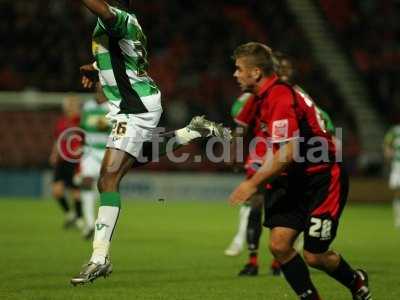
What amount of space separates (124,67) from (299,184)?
2.00 m

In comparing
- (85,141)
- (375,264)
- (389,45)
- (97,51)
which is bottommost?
(375,264)

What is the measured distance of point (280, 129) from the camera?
6254 mm

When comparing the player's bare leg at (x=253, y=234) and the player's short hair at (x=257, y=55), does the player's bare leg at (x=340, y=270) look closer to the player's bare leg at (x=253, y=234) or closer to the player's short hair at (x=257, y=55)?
the player's short hair at (x=257, y=55)

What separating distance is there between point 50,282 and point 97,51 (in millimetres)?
2199

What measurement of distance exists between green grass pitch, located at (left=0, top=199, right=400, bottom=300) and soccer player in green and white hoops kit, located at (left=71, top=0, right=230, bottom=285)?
2.82ft

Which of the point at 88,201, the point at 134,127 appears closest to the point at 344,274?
the point at 134,127

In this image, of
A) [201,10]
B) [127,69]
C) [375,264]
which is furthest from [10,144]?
[127,69]

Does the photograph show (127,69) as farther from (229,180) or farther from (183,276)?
(229,180)

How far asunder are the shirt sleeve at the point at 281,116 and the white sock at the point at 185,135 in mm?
1964

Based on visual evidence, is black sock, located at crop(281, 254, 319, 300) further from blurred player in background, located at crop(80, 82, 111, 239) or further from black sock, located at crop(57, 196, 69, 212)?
black sock, located at crop(57, 196, 69, 212)

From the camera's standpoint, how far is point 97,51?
7883 mm

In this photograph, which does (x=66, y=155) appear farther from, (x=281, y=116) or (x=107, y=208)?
(x=281, y=116)

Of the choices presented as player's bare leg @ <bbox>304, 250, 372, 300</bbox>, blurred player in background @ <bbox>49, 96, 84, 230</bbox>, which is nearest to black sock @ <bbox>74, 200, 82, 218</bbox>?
blurred player in background @ <bbox>49, 96, 84, 230</bbox>

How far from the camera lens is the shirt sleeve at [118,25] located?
7.46 meters
